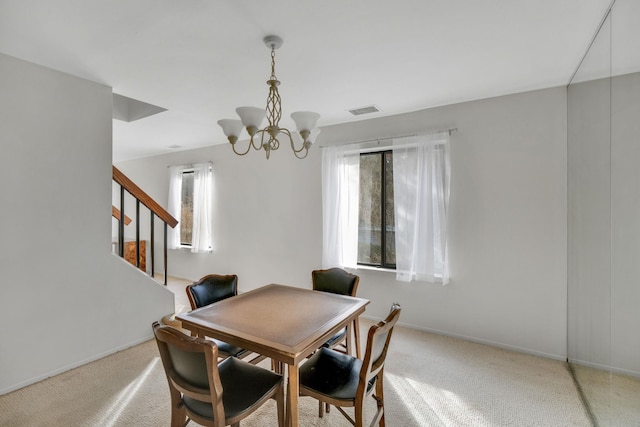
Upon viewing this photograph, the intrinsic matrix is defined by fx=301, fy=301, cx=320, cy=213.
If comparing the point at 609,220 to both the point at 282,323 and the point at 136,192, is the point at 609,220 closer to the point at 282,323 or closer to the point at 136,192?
the point at 282,323

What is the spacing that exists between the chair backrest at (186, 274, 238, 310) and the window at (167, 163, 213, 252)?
2.98 m

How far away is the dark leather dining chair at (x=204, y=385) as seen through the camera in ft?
4.25

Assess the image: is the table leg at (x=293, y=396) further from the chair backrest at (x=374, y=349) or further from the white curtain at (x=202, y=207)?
the white curtain at (x=202, y=207)

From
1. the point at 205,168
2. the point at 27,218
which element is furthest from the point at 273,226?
the point at 27,218

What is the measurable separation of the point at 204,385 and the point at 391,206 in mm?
2845

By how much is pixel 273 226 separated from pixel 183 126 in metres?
1.86

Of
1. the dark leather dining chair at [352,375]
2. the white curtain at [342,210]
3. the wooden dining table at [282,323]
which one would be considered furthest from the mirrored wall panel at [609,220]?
the white curtain at [342,210]

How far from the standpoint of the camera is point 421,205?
3.30 meters

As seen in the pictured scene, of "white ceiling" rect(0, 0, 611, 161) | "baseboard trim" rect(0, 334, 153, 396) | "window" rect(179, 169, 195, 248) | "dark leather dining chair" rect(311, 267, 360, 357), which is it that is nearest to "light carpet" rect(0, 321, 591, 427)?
"baseboard trim" rect(0, 334, 153, 396)

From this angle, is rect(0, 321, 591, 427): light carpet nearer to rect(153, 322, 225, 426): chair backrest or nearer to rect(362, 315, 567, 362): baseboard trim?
rect(362, 315, 567, 362): baseboard trim

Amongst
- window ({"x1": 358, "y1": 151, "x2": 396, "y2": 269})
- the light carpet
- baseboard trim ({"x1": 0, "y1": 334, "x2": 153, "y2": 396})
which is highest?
window ({"x1": 358, "y1": 151, "x2": 396, "y2": 269})

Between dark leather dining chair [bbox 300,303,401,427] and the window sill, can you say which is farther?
the window sill

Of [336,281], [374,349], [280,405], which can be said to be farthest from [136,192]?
[374,349]

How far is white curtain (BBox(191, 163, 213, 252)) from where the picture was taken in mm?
5254
